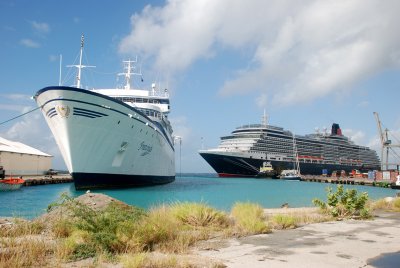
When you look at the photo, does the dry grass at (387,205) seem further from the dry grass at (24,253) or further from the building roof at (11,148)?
the building roof at (11,148)

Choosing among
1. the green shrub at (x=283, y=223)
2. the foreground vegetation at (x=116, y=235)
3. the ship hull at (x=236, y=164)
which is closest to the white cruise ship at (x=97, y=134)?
the foreground vegetation at (x=116, y=235)

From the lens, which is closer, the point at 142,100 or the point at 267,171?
the point at 142,100

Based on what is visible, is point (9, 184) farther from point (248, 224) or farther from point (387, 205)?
point (387, 205)

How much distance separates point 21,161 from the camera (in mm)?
54188

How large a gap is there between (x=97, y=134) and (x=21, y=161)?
31243mm

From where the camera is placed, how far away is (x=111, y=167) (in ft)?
105

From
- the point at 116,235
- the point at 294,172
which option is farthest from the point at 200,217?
the point at 294,172

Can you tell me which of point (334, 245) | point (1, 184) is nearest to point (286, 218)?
point (334, 245)

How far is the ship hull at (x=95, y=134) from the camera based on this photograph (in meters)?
28.2

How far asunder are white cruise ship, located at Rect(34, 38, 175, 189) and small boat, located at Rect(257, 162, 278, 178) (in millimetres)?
57038

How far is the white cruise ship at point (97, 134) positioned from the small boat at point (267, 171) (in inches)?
2246

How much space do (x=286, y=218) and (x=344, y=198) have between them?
393 centimetres

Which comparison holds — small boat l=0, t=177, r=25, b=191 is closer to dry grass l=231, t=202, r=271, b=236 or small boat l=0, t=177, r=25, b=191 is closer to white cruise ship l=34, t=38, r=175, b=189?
white cruise ship l=34, t=38, r=175, b=189

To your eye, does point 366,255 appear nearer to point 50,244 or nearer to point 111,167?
point 50,244
